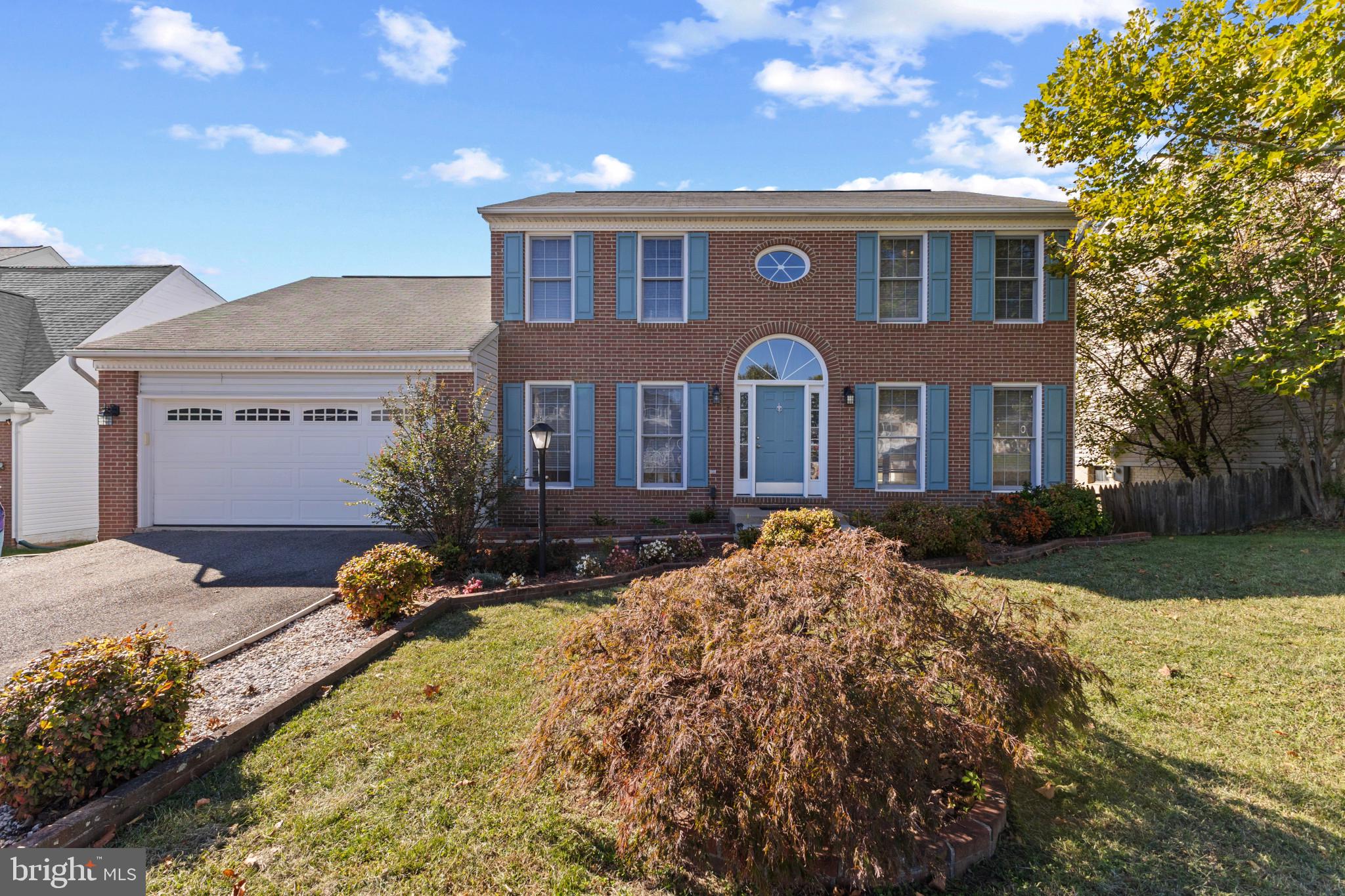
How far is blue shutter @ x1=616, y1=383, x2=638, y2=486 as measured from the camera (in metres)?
10.8

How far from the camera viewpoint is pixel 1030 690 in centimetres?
283

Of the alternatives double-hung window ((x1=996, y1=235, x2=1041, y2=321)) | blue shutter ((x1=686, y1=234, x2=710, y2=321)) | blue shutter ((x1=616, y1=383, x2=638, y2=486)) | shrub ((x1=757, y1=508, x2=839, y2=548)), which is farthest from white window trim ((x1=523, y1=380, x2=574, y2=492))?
double-hung window ((x1=996, y1=235, x2=1041, y2=321))

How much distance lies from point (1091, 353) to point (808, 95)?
8.48 metres

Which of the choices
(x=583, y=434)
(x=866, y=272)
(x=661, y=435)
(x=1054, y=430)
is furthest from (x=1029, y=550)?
(x=583, y=434)

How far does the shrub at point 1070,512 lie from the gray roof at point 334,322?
30.7 feet

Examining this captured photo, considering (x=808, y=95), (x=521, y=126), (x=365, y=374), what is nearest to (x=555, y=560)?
(x=365, y=374)

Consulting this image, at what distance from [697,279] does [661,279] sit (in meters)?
0.65

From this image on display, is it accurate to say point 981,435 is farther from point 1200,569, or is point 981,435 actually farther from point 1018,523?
point 1200,569

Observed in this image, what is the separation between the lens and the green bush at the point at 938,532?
8219 mm

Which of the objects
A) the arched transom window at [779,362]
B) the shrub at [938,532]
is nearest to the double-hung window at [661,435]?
the arched transom window at [779,362]

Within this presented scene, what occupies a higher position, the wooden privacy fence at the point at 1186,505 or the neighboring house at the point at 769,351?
the neighboring house at the point at 769,351

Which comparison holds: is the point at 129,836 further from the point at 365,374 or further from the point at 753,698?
the point at 365,374

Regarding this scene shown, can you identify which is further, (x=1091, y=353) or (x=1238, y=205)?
(x=1091, y=353)

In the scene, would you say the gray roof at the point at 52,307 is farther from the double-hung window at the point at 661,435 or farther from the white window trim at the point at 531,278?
the double-hung window at the point at 661,435
